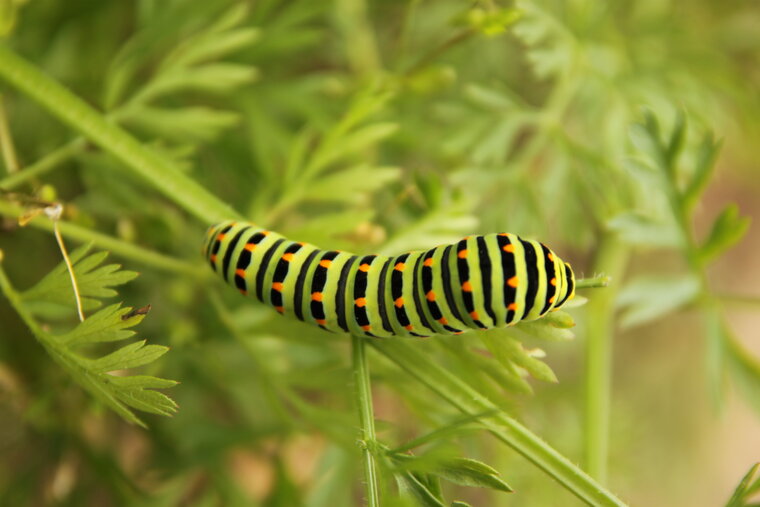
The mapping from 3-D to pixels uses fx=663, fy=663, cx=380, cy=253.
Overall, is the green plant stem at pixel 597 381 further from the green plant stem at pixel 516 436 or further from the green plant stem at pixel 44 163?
the green plant stem at pixel 44 163

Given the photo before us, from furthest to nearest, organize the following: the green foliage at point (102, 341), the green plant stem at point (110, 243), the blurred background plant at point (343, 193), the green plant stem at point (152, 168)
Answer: the blurred background plant at point (343, 193) → the green plant stem at point (110, 243) → the green plant stem at point (152, 168) → the green foliage at point (102, 341)

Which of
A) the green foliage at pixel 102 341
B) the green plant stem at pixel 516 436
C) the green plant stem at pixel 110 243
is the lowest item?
the green plant stem at pixel 516 436

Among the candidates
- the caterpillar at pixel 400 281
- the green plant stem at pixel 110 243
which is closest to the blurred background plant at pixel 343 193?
the green plant stem at pixel 110 243

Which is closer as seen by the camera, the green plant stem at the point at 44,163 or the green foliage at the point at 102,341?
the green foliage at the point at 102,341

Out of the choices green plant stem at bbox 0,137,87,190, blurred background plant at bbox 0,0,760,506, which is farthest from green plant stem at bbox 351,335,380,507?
green plant stem at bbox 0,137,87,190

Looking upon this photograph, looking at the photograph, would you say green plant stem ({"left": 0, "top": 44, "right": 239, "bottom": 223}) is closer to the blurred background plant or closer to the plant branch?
the blurred background plant

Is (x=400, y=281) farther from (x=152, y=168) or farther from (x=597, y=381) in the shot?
(x=597, y=381)

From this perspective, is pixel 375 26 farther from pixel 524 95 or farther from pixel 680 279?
pixel 680 279
